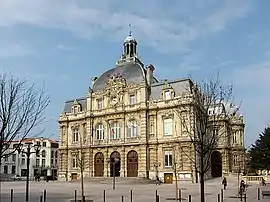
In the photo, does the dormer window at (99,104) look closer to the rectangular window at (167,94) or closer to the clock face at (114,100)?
the clock face at (114,100)

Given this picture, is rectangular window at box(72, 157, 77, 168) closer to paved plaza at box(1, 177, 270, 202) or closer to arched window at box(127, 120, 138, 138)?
paved plaza at box(1, 177, 270, 202)

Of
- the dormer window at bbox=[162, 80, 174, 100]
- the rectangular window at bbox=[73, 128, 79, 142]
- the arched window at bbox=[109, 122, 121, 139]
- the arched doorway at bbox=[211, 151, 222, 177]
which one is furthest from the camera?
the rectangular window at bbox=[73, 128, 79, 142]

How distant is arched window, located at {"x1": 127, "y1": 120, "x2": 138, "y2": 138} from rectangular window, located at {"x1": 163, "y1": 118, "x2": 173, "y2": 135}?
5.17m

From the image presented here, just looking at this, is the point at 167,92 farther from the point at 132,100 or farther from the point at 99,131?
the point at 99,131

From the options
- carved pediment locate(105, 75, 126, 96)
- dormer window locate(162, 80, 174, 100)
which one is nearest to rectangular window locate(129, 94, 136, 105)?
carved pediment locate(105, 75, 126, 96)

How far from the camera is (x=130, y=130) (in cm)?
6538

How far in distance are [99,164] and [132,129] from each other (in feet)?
29.6

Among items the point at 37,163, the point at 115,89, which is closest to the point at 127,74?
the point at 115,89

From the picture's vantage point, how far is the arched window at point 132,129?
213 ft

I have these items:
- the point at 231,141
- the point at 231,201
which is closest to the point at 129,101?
the point at 231,141

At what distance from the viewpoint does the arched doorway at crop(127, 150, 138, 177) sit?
209 feet

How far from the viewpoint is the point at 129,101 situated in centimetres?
6644

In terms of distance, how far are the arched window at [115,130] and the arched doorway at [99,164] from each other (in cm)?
421

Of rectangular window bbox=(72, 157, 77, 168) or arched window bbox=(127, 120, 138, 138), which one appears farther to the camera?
rectangular window bbox=(72, 157, 77, 168)
